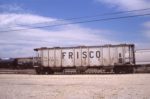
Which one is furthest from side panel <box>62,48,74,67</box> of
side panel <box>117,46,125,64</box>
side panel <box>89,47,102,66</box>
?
side panel <box>117,46,125,64</box>

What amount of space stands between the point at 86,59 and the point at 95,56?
47.9 inches

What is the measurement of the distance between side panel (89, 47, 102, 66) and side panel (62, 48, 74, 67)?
2.59 meters

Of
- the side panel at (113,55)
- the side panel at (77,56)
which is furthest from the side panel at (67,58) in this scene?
the side panel at (113,55)

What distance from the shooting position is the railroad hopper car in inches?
1384

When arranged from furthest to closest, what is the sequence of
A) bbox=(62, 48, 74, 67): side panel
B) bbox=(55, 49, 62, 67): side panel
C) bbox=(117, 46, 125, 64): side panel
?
bbox=(55, 49, 62, 67): side panel, bbox=(62, 48, 74, 67): side panel, bbox=(117, 46, 125, 64): side panel

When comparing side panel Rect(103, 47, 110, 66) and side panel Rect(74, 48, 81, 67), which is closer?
side panel Rect(103, 47, 110, 66)

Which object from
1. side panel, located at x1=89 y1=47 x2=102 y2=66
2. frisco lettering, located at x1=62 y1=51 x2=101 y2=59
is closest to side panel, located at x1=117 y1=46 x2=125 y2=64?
side panel, located at x1=89 y1=47 x2=102 y2=66

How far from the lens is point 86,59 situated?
1463 inches

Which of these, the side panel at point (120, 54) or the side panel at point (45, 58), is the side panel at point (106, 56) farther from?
the side panel at point (45, 58)

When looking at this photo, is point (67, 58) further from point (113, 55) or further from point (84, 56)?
point (113, 55)

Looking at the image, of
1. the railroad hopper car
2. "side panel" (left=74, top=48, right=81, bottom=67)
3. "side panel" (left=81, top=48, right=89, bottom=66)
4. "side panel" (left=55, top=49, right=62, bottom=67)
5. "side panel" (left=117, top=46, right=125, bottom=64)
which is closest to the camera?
the railroad hopper car

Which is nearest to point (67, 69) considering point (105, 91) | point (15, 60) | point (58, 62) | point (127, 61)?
point (58, 62)

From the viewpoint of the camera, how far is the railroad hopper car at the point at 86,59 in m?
35.2

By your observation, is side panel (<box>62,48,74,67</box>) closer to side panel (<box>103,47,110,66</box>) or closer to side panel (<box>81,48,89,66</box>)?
side panel (<box>81,48,89,66</box>)
